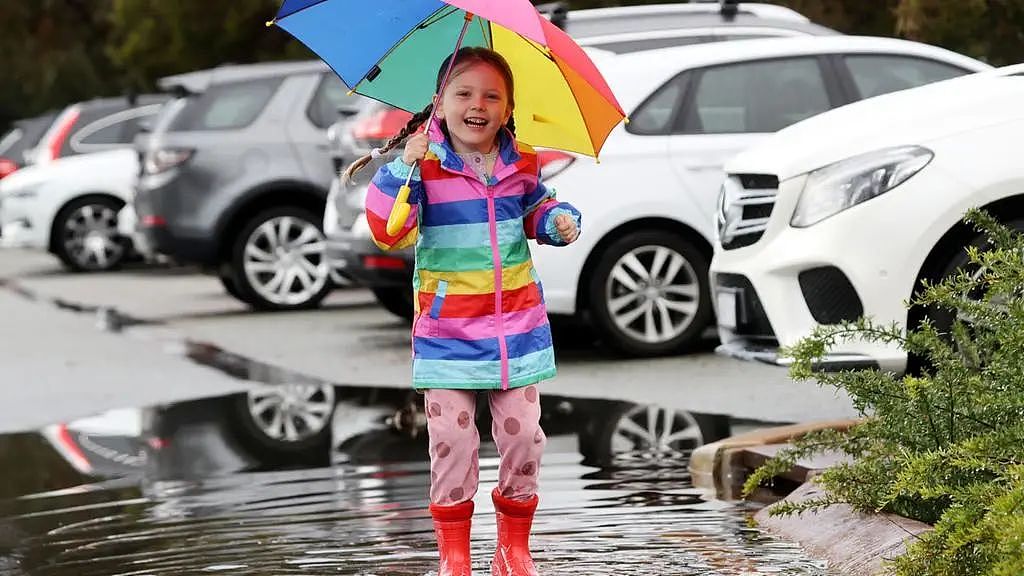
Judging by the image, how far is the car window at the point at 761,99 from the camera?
36.5ft

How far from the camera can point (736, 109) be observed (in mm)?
11188

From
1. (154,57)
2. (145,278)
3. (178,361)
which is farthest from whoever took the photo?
(154,57)

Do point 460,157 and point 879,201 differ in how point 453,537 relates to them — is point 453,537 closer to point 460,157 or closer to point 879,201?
point 460,157

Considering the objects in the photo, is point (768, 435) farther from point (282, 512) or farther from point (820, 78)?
point (820, 78)

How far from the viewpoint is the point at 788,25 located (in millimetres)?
12766

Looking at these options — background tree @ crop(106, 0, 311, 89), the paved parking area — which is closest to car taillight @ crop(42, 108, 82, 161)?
the paved parking area

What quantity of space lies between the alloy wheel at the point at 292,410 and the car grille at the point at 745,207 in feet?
6.97

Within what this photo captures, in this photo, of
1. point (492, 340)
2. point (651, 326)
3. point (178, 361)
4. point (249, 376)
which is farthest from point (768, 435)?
point (178, 361)

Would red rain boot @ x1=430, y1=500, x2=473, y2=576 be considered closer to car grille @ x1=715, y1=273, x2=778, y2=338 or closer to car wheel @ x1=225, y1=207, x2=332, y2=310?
car grille @ x1=715, y1=273, x2=778, y2=338

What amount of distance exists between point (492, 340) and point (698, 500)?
1812 millimetres

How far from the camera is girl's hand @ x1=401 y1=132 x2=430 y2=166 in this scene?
208 inches

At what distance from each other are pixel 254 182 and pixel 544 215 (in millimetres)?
10296

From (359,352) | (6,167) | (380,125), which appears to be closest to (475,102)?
(359,352)

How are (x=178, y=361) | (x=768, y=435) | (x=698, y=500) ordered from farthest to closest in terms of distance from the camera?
1. (x=178, y=361)
2. (x=768, y=435)
3. (x=698, y=500)
